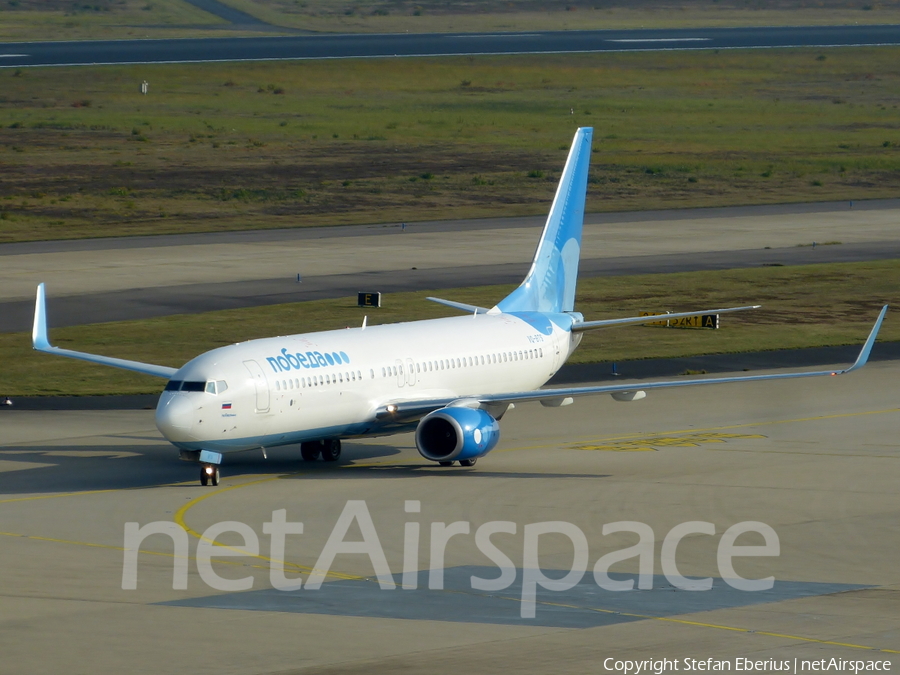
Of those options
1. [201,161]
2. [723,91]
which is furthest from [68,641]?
[723,91]

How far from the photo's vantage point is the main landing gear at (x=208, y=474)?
40.6 metres

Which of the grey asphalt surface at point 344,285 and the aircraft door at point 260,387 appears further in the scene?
the grey asphalt surface at point 344,285

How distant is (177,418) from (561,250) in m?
18.2

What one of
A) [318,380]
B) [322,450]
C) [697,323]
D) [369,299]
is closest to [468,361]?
[322,450]

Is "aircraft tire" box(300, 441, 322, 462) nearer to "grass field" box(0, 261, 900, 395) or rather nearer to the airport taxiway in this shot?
the airport taxiway

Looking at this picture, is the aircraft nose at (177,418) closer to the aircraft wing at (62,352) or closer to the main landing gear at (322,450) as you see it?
the main landing gear at (322,450)

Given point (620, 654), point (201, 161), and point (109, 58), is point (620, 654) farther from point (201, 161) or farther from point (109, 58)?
point (109, 58)

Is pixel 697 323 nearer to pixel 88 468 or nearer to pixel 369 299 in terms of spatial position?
pixel 369 299

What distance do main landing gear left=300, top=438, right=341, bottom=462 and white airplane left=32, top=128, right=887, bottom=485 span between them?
0.14 ft

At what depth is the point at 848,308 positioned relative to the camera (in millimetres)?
74250

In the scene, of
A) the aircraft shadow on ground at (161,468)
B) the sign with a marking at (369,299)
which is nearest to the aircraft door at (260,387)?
the aircraft shadow on ground at (161,468)

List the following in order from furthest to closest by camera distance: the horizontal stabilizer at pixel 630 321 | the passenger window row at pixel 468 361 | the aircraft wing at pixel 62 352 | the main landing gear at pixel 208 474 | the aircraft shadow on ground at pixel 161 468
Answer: the horizontal stabilizer at pixel 630 321
the aircraft wing at pixel 62 352
the passenger window row at pixel 468 361
the aircraft shadow on ground at pixel 161 468
the main landing gear at pixel 208 474

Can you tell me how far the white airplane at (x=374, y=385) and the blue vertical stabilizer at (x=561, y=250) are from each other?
457mm

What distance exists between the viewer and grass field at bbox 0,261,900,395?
60.0 metres
